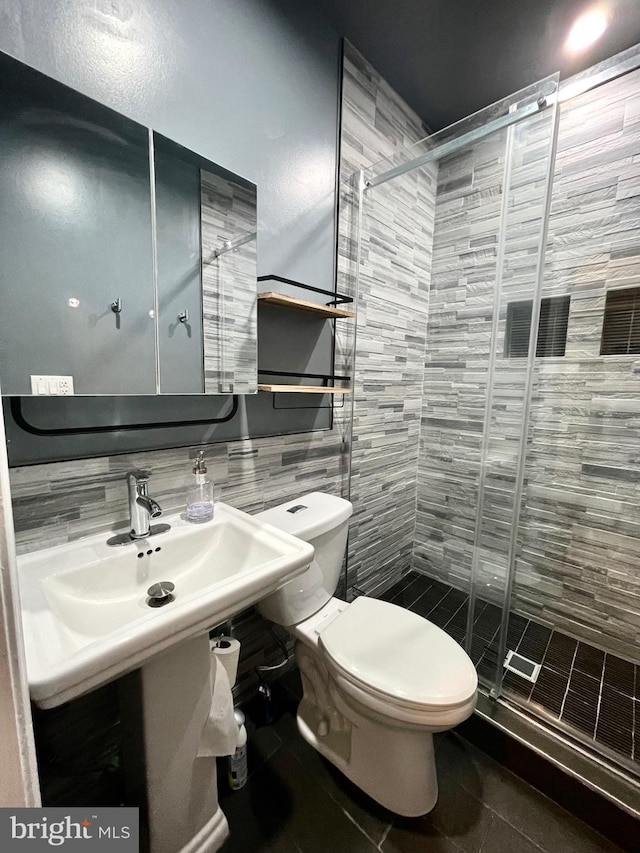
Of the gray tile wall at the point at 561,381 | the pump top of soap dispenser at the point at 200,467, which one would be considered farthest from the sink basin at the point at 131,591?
the gray tile wall at the point at 561,381

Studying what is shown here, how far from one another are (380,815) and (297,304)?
1.68 metres

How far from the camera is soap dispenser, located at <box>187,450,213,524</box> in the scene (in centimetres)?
107

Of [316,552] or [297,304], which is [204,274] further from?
[316,552]

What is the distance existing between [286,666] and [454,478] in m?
1.32

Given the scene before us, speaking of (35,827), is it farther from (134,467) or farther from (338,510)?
(338,510)

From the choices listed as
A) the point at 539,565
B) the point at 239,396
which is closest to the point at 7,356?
the point at 239,396

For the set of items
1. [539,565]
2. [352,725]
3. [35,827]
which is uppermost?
[35,827]

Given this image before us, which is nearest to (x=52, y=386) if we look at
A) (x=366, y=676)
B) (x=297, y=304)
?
(x=297, y=304)

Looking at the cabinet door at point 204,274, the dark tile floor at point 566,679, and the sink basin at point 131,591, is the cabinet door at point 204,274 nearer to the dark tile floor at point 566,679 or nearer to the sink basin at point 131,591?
the sink basin at point 131,591

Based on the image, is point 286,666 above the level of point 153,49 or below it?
below

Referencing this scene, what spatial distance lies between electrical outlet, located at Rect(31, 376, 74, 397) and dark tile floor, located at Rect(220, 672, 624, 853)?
1327mm

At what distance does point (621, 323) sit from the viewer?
1.58m

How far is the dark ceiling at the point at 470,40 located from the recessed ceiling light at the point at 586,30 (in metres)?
0.02

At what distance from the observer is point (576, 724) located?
1312mm
